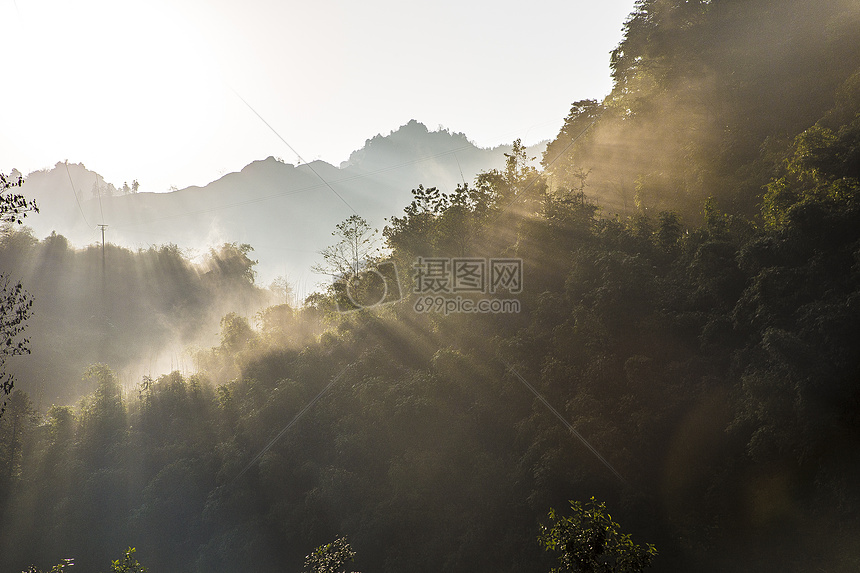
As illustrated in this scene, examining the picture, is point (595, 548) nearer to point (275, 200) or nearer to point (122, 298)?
point (122, 298)

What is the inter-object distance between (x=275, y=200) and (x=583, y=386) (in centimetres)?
11932

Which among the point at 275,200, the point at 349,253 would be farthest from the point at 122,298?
the point at 275,200

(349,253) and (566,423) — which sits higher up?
(349,253)

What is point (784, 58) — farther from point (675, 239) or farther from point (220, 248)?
point (220, 248)

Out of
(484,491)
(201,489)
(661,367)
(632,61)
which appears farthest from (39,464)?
(632,61)

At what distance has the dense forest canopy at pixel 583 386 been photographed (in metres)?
9.38

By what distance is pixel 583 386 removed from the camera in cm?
1309

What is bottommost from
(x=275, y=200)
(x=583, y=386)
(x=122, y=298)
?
(x=583, y=386)

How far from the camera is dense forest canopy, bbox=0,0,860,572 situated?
938 centimetres

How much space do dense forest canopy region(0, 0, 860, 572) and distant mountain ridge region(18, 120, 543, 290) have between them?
7572cm

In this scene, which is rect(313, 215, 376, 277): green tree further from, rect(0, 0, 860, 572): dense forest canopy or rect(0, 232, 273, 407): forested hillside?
rect(0, 232, 273, 407): forested hillside

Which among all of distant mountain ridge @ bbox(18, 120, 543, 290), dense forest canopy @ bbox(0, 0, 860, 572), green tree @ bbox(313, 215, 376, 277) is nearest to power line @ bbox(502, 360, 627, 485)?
dense forest canopy @ bbox(0, 0, 860, 572)

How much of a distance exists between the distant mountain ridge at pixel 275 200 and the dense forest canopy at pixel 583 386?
75.7 meters

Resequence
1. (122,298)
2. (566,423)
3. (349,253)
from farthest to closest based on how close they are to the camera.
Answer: (122,298)
(349,253)
(566,423)
